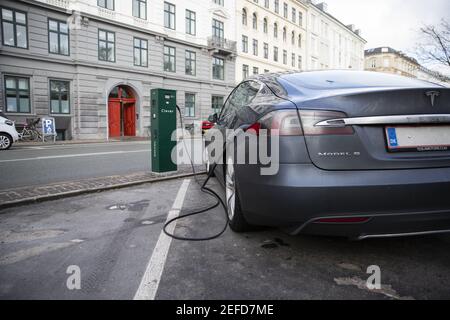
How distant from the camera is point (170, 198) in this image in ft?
15.5

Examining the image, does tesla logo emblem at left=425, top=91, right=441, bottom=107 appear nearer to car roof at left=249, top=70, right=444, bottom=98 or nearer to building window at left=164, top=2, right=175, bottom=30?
car roof at left=249, top=70, right=444, bottom=98

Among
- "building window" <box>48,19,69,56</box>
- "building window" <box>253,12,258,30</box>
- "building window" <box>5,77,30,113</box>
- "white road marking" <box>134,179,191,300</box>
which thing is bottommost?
"white road marking" <box>134,179,191,300</box>

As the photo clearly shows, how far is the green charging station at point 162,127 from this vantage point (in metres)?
6.22

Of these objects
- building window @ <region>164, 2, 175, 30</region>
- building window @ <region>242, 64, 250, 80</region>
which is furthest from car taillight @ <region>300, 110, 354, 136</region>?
building window @ <region>242, 64, 250, 80</region>

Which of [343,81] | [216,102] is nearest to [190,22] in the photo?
[216,102]

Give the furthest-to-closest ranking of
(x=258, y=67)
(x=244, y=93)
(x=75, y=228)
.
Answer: (x=258, y=67) < (x=244, y=93) < (x=75, y=228)

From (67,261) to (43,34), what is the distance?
20893 mm

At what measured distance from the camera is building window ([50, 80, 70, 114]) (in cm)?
2023

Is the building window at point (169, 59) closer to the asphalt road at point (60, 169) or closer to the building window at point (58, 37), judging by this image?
the building window at point (58, 37)

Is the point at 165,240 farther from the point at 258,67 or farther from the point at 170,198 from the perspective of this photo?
the point at 258,67

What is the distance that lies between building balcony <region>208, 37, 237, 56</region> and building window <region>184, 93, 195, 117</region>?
4788mm

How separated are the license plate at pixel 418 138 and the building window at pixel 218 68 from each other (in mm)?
30025
